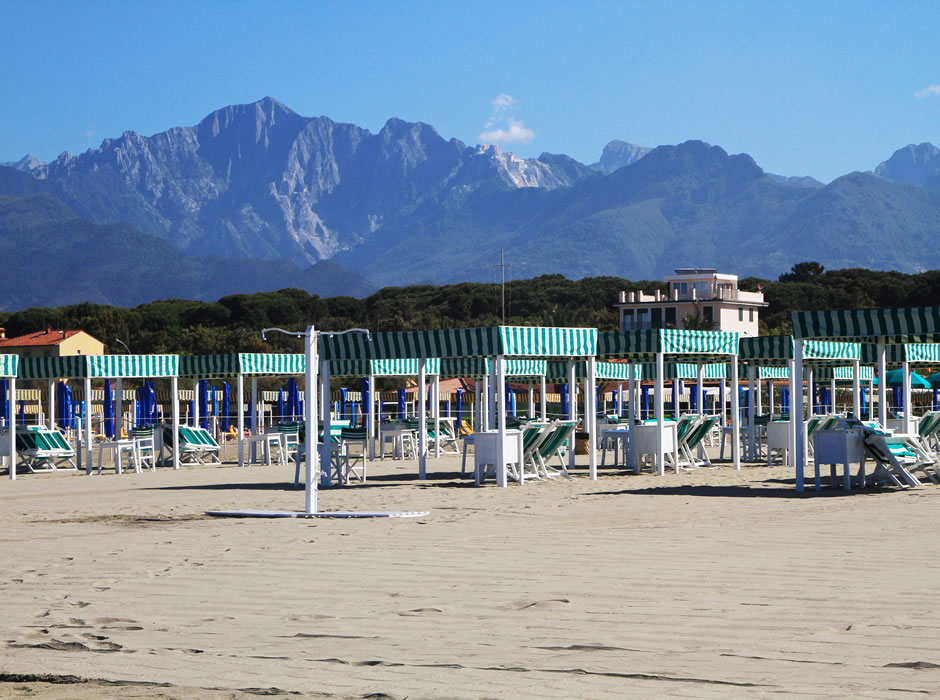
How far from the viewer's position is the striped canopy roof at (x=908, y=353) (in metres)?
21.6

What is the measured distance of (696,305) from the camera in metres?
85.2

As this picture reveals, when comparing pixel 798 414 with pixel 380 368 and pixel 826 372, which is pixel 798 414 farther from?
pixel 826 372

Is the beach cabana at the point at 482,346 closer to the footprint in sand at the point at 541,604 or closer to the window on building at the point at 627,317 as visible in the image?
the footprint in sand at the point at 541,604

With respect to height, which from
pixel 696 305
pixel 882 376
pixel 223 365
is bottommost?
pixel 882 376

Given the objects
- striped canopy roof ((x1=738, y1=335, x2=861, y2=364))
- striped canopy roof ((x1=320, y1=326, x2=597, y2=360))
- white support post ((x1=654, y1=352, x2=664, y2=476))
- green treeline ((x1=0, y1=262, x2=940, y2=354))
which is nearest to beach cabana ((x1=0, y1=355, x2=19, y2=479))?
striped canopy roof ((x1=320, y1=326, x2=597, y2=360))

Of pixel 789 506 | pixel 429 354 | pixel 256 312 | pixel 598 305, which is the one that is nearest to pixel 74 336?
pixel 256 312

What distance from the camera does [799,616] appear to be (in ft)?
20.0

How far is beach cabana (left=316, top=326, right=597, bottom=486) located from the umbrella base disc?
3849 mm

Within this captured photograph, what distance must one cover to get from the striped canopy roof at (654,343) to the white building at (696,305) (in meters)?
64.5

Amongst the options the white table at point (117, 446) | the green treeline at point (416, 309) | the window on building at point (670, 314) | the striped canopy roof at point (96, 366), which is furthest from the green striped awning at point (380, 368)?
the window on building at point (670, 314)

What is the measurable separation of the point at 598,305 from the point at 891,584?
278ft

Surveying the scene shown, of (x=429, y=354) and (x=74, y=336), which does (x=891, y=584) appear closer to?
(x=429, y=354)

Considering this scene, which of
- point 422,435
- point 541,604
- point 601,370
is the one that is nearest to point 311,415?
point 541,604

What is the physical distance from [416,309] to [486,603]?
82180 mm
